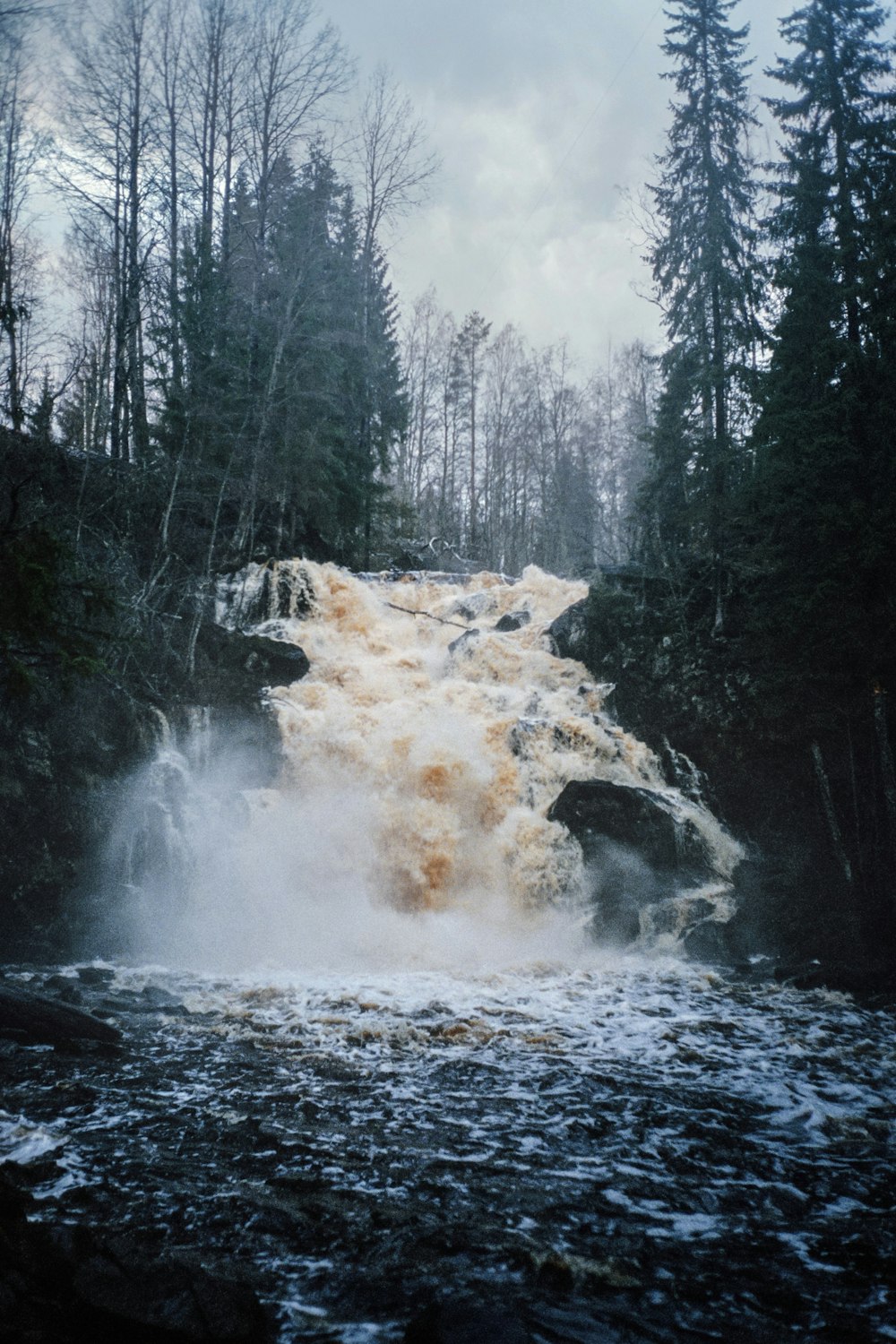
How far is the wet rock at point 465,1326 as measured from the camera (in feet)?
9.60

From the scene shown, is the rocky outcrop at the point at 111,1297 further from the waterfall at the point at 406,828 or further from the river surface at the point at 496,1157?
the waterfall at the point at 406,828

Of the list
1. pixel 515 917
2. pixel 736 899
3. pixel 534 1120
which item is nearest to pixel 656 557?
pixel 736 899

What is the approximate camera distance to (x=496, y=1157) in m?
4.62

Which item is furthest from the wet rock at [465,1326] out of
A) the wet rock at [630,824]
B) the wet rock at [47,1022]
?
the wet rock at [630,824]

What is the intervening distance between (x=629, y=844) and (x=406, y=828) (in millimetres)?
3576

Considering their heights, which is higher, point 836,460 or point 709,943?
point 836,460

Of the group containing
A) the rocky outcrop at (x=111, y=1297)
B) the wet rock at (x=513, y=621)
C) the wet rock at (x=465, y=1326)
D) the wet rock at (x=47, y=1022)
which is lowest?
the wet rock at (x=47, y=1022)

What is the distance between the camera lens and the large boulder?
1128 centimetres

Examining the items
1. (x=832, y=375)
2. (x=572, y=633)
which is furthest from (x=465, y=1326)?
(x=572, y=633)

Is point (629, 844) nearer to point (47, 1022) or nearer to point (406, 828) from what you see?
point (406, 828)

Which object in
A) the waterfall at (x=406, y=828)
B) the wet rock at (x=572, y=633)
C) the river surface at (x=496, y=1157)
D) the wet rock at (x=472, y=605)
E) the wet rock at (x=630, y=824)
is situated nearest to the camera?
the river surface at (x=496, y=1157)

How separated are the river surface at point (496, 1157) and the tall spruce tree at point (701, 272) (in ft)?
34.9

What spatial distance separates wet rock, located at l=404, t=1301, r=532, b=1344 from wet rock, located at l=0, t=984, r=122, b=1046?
4.32m

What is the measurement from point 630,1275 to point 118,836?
9.54 metres
